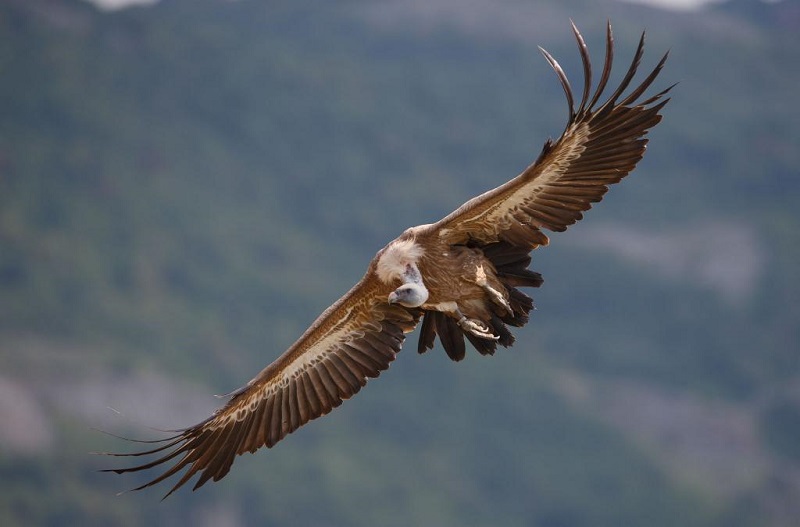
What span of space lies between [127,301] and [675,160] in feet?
157

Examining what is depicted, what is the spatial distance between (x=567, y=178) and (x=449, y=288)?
1.49 meters

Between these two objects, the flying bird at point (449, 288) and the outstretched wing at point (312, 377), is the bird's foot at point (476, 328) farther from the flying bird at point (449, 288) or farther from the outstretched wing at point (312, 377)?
the outstretched wing at point (312, 377)

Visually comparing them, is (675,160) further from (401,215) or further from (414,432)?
(414,432)

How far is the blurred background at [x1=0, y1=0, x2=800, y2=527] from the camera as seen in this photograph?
3223 inches

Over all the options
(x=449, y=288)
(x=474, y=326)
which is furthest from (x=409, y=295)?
(x=474, y=326)

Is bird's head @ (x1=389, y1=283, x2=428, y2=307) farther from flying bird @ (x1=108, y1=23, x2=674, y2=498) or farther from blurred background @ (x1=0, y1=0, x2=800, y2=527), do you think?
blurred background @ (x1=0, y1=0, x2=800, y2=527)

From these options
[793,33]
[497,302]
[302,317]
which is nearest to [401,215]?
[302,317]

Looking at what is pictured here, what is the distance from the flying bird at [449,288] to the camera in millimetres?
12367

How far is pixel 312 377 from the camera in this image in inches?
549

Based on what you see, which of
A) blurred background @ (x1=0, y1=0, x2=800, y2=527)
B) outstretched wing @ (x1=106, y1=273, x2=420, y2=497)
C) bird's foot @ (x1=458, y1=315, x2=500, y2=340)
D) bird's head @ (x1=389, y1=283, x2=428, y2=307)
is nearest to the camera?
bird's head @ (x1=389, y1=283, x2=428, y2=307)

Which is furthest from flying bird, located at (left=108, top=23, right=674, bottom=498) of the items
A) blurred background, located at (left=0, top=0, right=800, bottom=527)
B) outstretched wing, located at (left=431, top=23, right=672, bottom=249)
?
blurred background, located at (left=0, top=0, right=800, bottom=527)

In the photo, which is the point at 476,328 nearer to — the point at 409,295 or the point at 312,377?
the point at 409,295

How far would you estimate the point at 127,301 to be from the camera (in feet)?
303

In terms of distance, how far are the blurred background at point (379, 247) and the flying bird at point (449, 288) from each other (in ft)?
Result: 212
